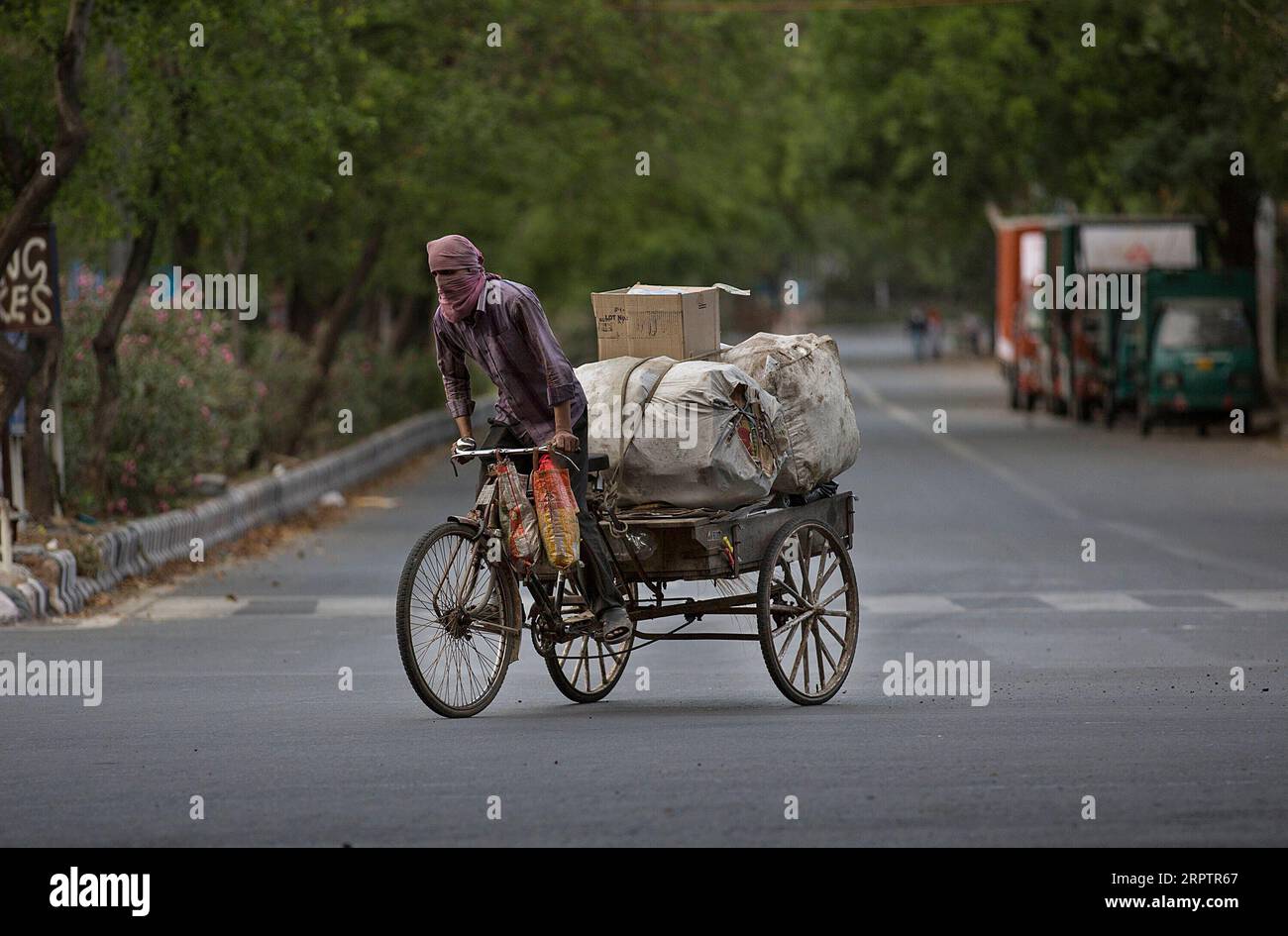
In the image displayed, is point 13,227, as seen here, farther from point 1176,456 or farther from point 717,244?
point 717,244

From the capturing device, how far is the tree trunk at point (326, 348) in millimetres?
28328

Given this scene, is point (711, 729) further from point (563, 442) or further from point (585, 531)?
point (563, 442)

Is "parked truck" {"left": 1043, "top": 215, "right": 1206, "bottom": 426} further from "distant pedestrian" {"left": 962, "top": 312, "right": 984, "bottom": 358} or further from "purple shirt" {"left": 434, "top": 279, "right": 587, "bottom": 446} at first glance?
"distant pedestrian" {"left": 962, "top": 312, "right": 984, "bottom": 358}

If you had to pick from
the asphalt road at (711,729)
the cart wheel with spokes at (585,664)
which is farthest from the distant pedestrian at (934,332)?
the cart wheel with spokes at (585,664)

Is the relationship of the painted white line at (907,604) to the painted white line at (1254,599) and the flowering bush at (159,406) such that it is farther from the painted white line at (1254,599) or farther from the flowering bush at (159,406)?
the flowering bush at (159,406)

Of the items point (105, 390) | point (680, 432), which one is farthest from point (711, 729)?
point (105, 390)

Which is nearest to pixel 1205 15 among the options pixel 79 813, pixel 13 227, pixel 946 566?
pixel 946 566

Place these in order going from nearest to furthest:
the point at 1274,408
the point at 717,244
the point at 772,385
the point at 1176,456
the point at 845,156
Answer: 1. the point at 772,385
2. the point at 1176,456
3. the point at 1274,408
4. the point at 845,156
5. the point at 717,244

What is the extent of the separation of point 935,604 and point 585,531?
670 centimetres

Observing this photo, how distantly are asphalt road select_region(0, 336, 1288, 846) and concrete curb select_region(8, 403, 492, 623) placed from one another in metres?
0.46

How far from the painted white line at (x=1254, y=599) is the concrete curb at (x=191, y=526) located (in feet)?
25.6

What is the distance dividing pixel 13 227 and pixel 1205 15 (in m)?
18.5

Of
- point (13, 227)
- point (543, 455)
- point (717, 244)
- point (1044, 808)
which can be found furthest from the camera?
point (717, 244)

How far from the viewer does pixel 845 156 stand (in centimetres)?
5294
